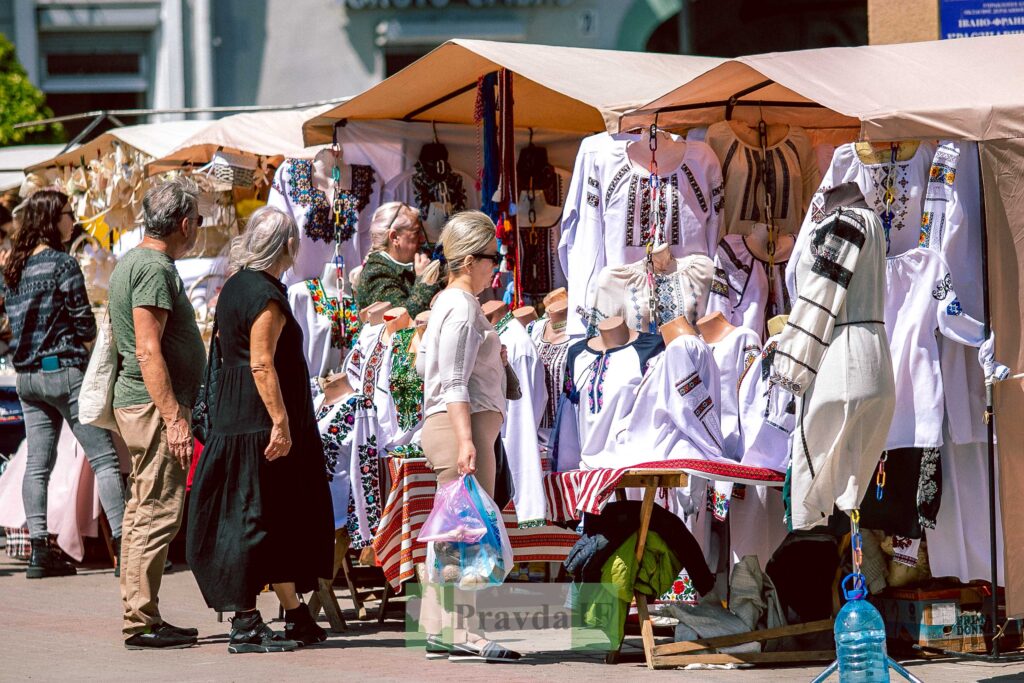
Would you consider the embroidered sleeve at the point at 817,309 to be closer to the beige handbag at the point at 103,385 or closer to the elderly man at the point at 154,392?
the elderly man at the point at 154,392

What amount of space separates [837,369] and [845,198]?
0.73 meters

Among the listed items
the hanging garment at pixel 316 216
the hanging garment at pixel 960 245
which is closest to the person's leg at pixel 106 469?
the hanging garment at pixel 316 216

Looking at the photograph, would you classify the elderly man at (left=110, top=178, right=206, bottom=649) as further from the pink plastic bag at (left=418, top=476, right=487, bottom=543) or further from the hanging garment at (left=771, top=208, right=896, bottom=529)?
the hanging garment at (left=771, top=208, right=896, bottom=529)

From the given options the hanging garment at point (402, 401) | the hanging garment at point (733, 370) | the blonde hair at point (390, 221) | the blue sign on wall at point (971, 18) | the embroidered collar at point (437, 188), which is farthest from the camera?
the blue sign on wall at point (971, 18)

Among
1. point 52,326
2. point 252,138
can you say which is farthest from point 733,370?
point 252,138

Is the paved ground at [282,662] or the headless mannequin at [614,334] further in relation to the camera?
the headless mannequin at [614,334]

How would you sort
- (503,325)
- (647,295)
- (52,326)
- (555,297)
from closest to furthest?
(647,295), (503,325), (555,297), (52,326)

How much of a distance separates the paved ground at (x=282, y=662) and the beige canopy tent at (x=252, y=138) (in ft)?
9.82

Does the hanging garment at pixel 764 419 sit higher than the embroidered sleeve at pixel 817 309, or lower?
lower

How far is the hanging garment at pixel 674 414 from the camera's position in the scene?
6.63 metres

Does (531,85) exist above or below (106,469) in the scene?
above

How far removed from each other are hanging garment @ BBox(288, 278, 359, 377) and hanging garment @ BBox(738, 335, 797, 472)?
102 inches

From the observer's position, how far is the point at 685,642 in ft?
21.4

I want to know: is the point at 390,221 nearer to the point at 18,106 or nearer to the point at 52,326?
the point at 52,326
